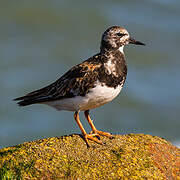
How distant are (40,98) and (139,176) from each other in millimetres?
3442

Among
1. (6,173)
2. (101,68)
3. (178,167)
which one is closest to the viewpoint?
(6,173)

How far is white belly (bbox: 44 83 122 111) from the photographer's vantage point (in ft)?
A: 28.8

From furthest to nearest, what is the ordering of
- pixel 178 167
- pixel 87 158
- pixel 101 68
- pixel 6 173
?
pixel 101 68 → pixel 178 167 → pixel 87 158 → pixel 6 173

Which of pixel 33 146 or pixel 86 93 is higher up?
pixel 86 93

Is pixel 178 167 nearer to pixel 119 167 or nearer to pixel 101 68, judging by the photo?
pixel 119 167

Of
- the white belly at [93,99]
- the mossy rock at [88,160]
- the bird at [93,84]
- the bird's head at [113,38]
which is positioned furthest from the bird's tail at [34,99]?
the bird's head at [113,38]

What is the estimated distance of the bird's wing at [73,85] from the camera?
8.95m

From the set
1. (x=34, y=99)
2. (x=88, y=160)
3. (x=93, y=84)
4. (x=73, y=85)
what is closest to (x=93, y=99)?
(x=93, y=84)

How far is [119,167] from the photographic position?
7.71m

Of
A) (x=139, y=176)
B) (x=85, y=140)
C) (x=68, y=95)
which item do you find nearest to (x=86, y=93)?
(x=68, y=95)

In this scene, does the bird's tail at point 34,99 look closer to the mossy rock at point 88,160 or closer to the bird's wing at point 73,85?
the bird's wing at point 73,85

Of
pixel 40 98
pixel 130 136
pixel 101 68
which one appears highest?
pixel 101 68

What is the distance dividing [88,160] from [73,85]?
2.13 meters

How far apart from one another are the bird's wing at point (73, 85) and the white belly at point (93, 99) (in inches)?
5.0
